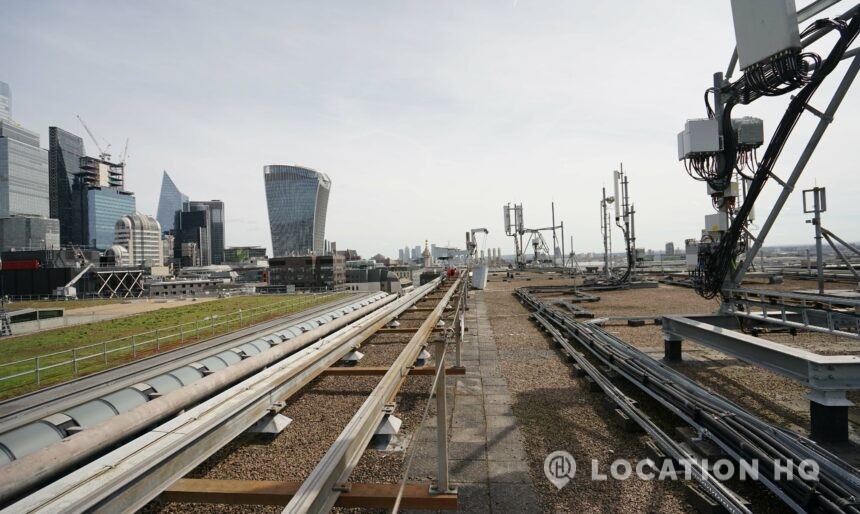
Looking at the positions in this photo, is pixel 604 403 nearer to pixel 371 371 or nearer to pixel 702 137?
pixel 371 371

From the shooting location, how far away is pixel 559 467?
4859mm

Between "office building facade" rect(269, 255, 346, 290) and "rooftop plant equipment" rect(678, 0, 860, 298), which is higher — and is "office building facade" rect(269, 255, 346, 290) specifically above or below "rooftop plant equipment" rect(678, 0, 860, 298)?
below

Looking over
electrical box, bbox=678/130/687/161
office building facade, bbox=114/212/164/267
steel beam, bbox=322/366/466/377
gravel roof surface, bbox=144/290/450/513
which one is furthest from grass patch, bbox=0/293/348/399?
office building facade, bbox=114/212/164/267

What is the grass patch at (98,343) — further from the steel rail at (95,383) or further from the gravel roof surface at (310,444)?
the gravel roof surface at (310,444)

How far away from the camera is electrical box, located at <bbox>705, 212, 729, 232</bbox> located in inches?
431

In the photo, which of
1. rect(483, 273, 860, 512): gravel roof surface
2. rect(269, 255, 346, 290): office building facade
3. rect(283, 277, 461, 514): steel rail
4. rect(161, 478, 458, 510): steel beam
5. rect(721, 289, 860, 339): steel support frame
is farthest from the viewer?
rect(269, 255, 346, 290): office building facade

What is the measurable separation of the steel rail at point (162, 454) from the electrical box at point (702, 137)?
34.2 feet

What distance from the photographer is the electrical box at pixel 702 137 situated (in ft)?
34.7

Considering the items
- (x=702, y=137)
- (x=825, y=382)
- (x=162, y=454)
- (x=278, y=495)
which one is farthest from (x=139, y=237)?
(x=825, y=382)

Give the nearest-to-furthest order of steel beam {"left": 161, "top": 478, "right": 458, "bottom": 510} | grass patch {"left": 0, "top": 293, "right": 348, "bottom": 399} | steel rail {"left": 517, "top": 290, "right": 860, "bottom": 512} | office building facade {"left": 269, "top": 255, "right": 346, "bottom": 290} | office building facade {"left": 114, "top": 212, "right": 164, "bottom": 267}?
steel beam {"left": 161, "top": 478, "right": 458, "bottom": 510} < steel rail {"left": 517, "top": 290, "right": 860, "bottom": 512} < grass patch {"left": 0, "top": 293, "right": 348, "bottom": 399} < office building facade {"left": 269, "top": 255, "right": 346, "bottom": 290} < office building facade {"left": 114, "top": 212, "right": 164, "bottom": 267}

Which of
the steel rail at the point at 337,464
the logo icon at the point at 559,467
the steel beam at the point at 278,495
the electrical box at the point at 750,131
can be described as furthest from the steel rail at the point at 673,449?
the electrical box at the point at 750,131

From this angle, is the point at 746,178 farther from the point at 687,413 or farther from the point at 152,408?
the point at 152,408

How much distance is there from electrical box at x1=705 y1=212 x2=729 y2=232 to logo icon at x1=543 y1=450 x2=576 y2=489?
8777 mm

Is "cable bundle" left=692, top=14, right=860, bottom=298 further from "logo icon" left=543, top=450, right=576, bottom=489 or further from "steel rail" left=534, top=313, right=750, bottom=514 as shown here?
"logo icon" left=543, top=450, right=576, bottom=489
